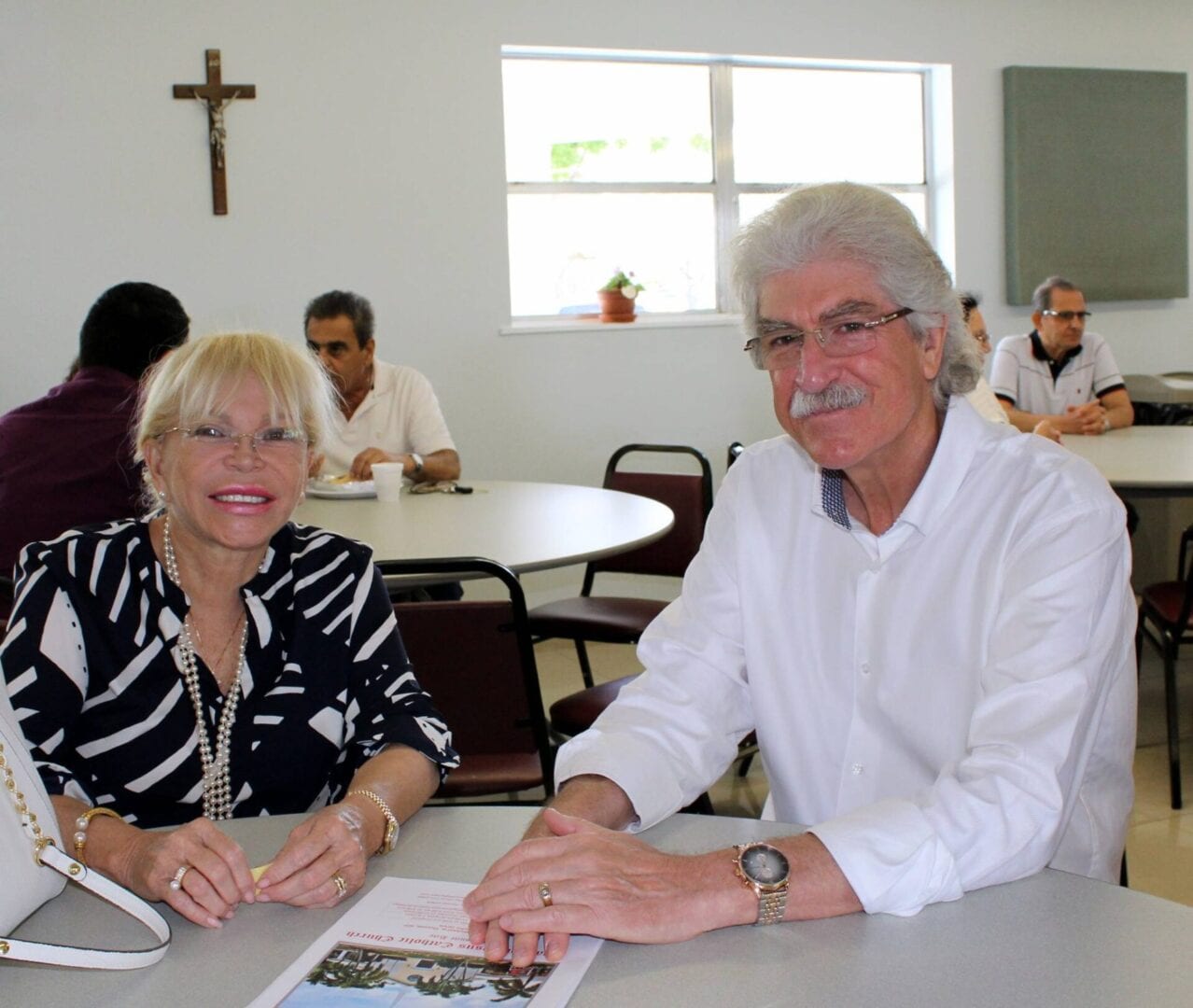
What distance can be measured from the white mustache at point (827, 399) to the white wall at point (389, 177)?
3878 millimetres

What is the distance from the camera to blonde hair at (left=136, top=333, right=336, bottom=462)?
5.39 ft

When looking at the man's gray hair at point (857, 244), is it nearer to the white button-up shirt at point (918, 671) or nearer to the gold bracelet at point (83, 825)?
the white button-up shirt at point (918, 671)

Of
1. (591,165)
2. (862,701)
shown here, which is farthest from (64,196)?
(862,701)

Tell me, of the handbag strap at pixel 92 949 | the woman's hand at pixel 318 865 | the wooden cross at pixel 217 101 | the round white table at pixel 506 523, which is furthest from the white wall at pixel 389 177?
the handbag strap at pixel 92 949

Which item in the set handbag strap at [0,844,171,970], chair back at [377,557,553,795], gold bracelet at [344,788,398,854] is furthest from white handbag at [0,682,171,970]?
chair back at [377,557,553,795]

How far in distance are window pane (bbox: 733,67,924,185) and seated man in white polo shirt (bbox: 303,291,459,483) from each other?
8.00 feet

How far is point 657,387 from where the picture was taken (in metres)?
5.82

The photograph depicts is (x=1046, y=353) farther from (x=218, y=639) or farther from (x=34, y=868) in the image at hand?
(x=34, y=868)

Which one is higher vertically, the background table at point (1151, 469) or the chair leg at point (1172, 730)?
the background table at point (1151, 469)

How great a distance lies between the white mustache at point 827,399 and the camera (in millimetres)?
1483

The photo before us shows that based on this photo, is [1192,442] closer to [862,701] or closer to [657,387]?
[657,387]

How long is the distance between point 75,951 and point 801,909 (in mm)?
592

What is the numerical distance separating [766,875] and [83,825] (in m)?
0.72


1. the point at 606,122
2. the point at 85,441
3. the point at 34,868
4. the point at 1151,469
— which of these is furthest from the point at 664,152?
the point at 34,868
